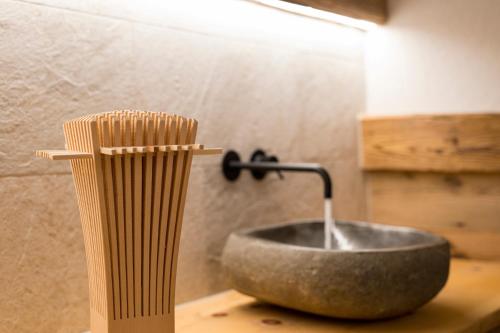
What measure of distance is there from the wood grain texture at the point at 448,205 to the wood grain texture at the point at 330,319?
0.28 m

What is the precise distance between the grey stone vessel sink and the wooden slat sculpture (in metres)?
0.26

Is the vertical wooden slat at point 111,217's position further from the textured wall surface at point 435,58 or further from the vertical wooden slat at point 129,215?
the textured wall surface at point 435,58

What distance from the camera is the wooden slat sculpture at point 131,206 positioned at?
81 cm

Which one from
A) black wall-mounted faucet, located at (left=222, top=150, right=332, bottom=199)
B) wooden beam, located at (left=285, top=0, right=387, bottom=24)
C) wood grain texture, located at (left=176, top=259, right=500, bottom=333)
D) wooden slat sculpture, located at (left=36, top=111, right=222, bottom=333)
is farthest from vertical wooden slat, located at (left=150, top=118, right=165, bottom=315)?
wooden beam, located at (left=285, top=0, right=387, bottom=24)

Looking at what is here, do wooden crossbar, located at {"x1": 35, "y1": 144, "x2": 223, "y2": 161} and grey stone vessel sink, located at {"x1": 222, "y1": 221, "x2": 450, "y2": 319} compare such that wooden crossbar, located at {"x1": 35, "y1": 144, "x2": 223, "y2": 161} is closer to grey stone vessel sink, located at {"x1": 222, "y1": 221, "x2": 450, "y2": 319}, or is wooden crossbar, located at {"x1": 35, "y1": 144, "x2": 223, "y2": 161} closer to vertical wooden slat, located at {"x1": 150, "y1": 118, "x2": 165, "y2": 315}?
vertical wooden slat, located at {"x1": 150, "y1": 118, "x2": 165, "y2": 315}

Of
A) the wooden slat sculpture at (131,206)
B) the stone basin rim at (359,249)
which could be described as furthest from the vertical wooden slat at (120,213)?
the stone basin rim at (359,249)

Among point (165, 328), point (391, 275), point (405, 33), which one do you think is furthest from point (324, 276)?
point (405, 33)

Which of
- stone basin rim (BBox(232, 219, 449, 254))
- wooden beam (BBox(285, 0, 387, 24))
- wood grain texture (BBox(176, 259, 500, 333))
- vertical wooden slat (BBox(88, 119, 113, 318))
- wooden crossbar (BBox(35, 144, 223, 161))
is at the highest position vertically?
wooden beam (BBox(285, 0, 387, 24))

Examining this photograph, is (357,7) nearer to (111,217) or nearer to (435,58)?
(435,58)

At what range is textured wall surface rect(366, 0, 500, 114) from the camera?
1596 millimetres

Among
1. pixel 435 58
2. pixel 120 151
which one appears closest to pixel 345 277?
pixel 120 151

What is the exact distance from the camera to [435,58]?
1668mm

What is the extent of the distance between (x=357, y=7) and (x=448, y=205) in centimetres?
54

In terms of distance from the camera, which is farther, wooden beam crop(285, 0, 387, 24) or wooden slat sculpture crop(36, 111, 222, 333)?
wooden beam crop(285, 0, 387, 24)
